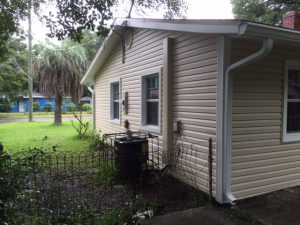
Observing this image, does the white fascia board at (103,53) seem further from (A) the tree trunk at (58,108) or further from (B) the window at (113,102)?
(A) the tree trunk at (58,108)

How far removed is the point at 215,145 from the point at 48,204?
272cm

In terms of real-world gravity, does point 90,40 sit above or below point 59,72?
above

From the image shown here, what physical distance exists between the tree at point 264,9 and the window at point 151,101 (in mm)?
12830

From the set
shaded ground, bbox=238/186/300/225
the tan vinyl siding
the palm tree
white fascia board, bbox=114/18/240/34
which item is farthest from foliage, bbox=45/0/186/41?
the palm tree

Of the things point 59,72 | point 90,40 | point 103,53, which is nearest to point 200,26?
point 103,53

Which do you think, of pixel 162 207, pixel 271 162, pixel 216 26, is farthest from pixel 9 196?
pixel 271 162

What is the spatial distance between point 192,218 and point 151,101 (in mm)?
3576

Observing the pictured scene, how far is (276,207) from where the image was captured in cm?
420

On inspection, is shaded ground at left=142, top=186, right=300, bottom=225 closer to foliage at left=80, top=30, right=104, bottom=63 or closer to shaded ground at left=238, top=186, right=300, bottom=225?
shaded ground at left=238, top=186, right=300, bottom=225

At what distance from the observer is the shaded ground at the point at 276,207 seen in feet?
12.5

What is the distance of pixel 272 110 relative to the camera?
4812 millimetres

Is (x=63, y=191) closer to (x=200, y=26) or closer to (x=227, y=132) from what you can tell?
(x=227, y=132)

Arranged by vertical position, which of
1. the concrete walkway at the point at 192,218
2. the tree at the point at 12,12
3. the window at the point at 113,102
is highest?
the tree at the point at 12,12

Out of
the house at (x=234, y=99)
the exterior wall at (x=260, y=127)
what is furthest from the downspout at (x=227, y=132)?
the exterior wall at (x=260, y=127)
